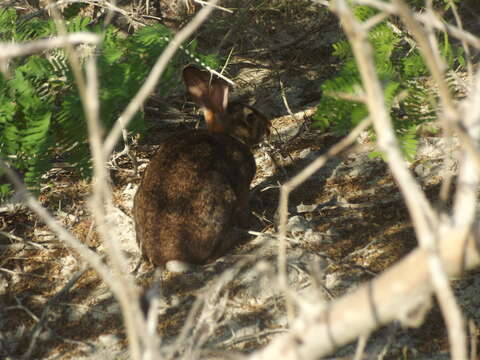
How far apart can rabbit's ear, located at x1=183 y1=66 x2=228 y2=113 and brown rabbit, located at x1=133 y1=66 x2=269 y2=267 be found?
2 centimetres

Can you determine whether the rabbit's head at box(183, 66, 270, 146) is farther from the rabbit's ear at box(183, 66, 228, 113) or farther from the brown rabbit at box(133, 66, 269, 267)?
the brown rabbit at box(133, 66, 269, 267)

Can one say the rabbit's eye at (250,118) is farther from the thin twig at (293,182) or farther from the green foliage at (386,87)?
the thin twig at (293,182)

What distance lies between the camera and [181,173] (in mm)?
4621

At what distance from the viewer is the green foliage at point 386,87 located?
3.69 m

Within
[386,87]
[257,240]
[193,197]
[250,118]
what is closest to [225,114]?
[250,118]

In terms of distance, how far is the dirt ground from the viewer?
3.70 metres

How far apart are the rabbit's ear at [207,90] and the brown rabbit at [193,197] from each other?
0.08 ft

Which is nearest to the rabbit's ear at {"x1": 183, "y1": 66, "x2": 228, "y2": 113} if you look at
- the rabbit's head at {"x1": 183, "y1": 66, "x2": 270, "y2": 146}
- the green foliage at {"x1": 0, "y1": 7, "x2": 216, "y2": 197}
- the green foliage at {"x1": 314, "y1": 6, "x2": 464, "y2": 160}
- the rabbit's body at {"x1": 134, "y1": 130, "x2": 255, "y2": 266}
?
the rabbit's head at {"x1": 183, "y1": 66, "x2": 270, "y2": 146}

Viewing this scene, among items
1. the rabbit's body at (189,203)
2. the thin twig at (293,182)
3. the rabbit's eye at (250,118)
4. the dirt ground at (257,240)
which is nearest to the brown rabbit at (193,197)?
the rabbit's body at (189,203)

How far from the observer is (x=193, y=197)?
4.54 metres

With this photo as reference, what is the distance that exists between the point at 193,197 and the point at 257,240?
598mm

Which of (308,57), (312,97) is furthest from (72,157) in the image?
(308,57)

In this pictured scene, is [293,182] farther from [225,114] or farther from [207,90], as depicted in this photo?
[225,114]

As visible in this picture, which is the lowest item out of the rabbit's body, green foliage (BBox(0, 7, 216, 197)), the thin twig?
the thin twig
